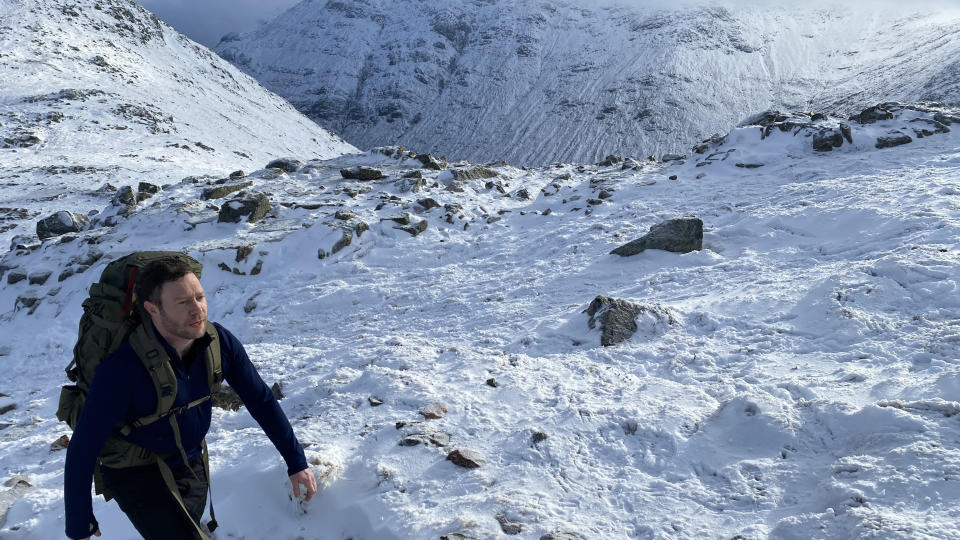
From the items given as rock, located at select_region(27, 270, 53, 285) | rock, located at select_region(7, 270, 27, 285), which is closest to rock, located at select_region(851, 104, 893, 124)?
rock, located at select_region(27, 270, 53, 285)

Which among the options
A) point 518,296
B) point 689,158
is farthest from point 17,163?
point 689,158

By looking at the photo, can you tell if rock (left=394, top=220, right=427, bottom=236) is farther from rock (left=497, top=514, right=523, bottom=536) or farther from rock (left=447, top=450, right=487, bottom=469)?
rock (left=497, top=514, right=523, bottom=536)

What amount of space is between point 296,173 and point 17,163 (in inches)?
697

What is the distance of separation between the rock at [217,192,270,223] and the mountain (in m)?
92.1

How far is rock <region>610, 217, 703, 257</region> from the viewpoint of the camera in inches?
408

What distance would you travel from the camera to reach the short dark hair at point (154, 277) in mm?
2678

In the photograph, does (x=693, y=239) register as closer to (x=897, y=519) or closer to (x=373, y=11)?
(x=897, y=519)

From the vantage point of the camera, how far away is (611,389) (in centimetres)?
589

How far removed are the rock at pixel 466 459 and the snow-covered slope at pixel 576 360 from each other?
9 centimetres

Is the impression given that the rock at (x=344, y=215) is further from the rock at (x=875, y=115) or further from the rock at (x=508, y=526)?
the rock at (x=875, y=115)

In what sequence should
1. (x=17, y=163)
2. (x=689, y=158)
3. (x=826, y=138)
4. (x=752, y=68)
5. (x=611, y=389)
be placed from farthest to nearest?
1. (x=752, y=68)
2. (x=17, y=163)
3. (x=689, y=158)
4. (x=826, y=138)
5. (x=611, y=389)

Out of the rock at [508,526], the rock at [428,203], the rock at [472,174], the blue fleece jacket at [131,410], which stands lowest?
the rock at [428,203]

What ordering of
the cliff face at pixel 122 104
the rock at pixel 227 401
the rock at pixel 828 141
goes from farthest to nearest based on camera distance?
the cliff face at pixel 122 104, the rock at pixel 828 141, the rock at pixel 227 401

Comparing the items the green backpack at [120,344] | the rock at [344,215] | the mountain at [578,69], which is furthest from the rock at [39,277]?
the mountain at [578,69]
